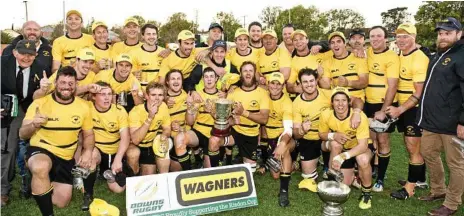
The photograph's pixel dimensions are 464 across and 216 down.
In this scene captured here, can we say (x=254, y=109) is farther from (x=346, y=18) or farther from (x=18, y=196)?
(x=346, y=18)

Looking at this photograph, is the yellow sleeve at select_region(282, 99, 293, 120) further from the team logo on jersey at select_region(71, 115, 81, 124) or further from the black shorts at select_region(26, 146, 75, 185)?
the black shorts at select_region(26, 146, 75, 185)

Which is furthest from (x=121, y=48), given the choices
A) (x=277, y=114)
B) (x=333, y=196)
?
(x=333, y=196)

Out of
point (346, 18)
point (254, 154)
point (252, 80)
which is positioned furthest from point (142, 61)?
point (346, 18)

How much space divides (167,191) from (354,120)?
253 cm

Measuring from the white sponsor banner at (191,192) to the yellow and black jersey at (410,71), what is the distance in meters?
2.54

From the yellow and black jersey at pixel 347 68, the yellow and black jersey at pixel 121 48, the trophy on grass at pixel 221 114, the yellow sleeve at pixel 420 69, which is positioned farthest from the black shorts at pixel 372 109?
the yellow and black jersey at pixel 121 48

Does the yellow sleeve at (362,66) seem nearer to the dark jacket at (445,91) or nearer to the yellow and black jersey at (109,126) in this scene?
the dark jacket at (445,91)

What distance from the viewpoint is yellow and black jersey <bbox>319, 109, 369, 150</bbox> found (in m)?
5.20

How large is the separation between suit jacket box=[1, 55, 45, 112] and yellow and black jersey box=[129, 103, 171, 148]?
4.62 feet

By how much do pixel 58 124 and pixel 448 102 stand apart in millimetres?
4702

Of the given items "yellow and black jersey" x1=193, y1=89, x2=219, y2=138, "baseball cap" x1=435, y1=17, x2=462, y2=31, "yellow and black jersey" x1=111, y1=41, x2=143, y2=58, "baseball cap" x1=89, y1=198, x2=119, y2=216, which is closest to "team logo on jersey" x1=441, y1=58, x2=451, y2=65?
"baseball cap" x1=435, y1=17, x2=462, y2=31

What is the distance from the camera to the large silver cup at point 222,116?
5305 millimetres

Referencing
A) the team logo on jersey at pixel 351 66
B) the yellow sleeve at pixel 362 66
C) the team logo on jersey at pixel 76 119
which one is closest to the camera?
the team logo on jersey at pixel 76 119

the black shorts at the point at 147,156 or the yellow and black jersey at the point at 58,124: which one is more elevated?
the yellow and black jersey at the point at 58,124
